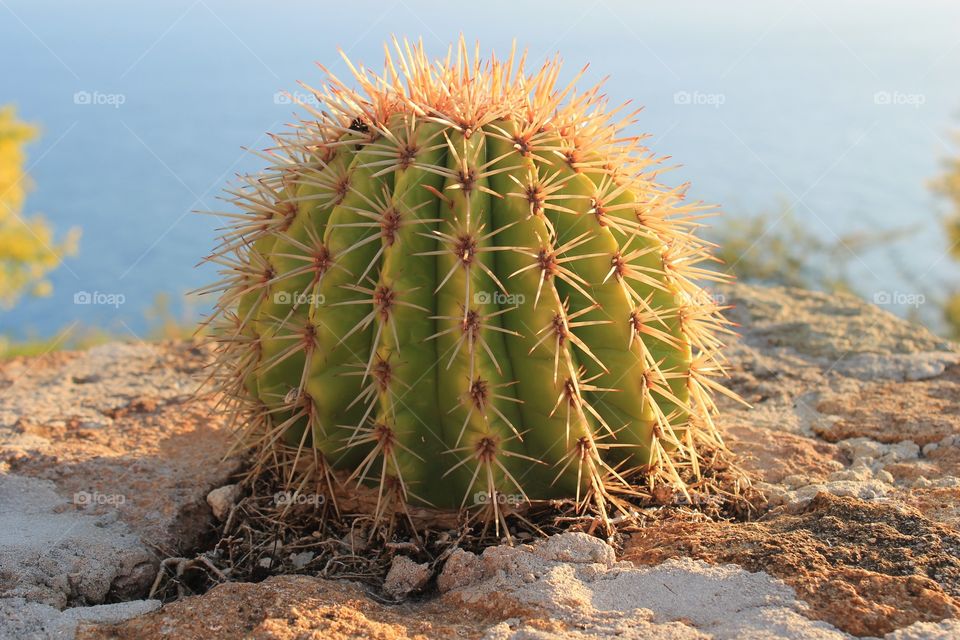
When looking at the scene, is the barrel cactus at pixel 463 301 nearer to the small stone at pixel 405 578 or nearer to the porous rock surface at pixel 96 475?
the small stone at pixel 405 578

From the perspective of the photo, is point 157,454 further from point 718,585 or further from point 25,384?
point 718,585

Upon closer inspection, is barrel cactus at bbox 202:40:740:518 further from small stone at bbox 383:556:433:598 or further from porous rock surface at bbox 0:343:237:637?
porous rock surface at bbox 0:343:237:637

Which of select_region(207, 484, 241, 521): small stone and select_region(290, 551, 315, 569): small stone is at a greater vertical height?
select_region(207, 484, 241, 521): small stone

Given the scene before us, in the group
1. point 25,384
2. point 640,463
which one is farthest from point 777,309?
point 25,384

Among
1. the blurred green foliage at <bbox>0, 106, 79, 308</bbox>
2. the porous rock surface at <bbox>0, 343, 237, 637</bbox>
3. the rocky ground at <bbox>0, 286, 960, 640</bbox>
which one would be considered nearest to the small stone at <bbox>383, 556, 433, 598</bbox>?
the rocky ground at <bbox>0, 286, 960, 640</bbox>

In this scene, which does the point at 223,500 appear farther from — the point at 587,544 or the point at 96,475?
the point at 587,544

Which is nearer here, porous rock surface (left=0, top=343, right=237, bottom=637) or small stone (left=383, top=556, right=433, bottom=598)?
small stone (left=383, top=556, right=433, bottom=598)
